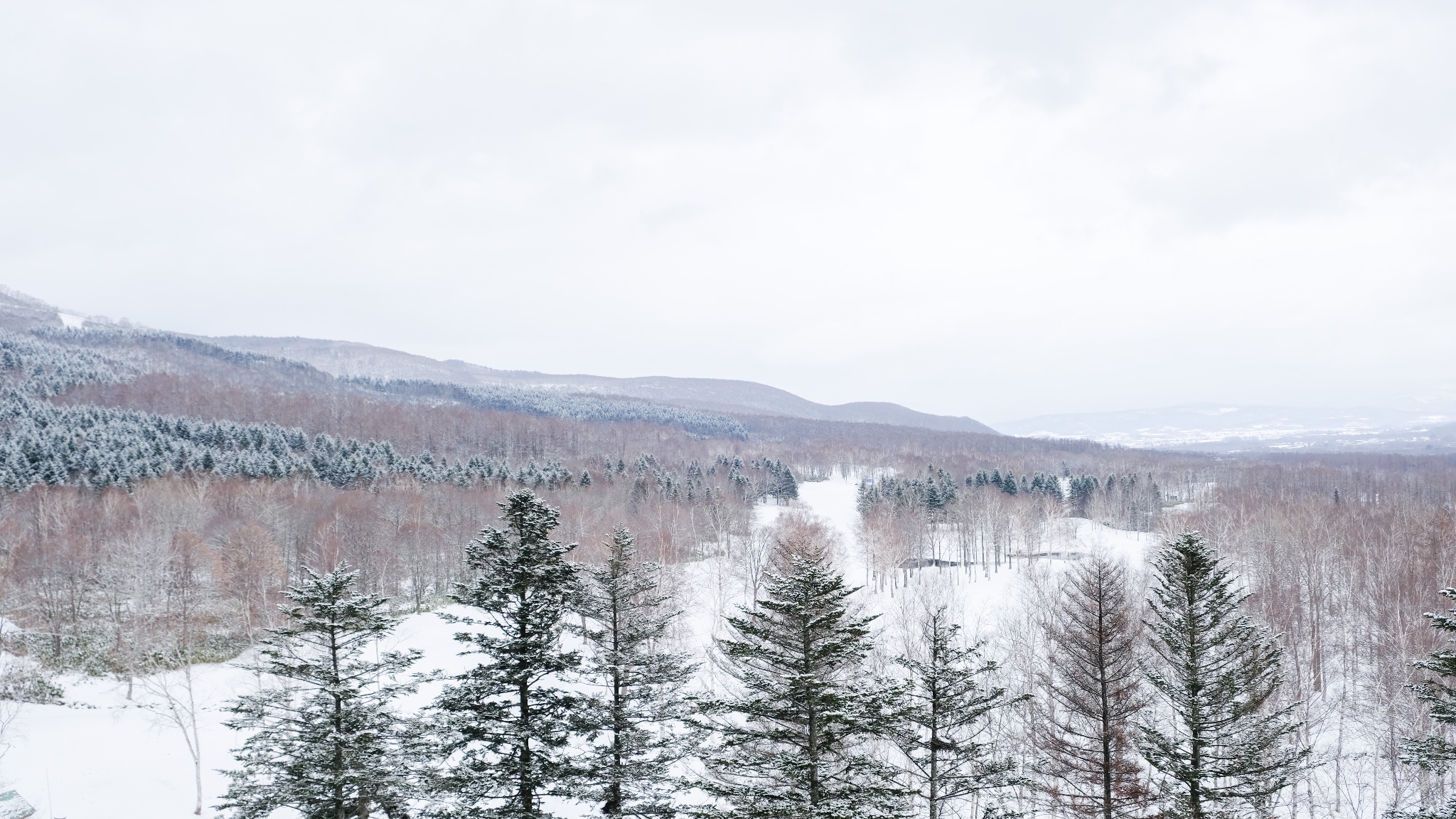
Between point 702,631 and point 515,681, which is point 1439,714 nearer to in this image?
point 515,681

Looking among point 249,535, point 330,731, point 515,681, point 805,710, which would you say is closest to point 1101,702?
point 805,710

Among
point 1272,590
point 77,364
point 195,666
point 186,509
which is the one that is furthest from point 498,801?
point 77,364

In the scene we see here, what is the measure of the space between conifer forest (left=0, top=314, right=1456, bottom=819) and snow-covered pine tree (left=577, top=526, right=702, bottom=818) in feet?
0.29

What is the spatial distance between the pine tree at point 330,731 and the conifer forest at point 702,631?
9 centimetres

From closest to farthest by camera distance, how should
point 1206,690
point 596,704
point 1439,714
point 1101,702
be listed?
1. point 1439,714
2. point 596,704
3. point 1206,690
4. point 1101,702

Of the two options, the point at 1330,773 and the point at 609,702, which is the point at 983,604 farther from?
the point at 609,702

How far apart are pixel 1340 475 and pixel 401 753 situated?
6523 inches

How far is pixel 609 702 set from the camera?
1590 centimetres

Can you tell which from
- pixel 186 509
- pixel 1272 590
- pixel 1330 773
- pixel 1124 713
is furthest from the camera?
pixel 186 509

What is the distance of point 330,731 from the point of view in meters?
14.4

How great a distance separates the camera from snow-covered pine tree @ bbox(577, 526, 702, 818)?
15094 mm

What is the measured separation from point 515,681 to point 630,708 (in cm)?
260

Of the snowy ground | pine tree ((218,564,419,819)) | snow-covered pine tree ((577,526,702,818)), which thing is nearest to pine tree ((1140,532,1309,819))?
snow-covered pine tree ((577,526,702,818))

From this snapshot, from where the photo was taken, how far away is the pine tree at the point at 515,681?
14.4 meters
